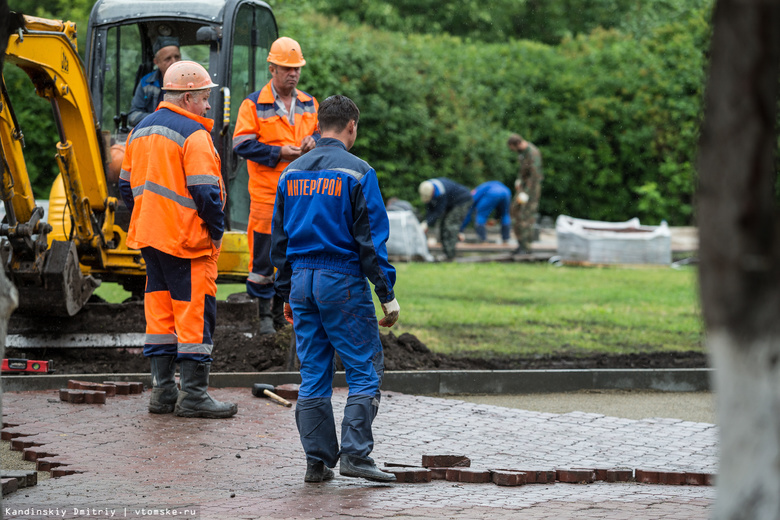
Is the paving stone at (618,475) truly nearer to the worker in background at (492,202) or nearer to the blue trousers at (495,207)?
the worker in background at (492,202)

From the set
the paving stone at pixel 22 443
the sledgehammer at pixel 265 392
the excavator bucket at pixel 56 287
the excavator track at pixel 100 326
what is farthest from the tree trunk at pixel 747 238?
the excavator track at pixel 100 326

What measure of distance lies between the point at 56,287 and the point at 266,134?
218cm

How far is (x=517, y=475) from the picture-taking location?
209 inches

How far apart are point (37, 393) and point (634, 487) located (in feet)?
15.0

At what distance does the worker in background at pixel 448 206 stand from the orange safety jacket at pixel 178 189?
13.3 meters

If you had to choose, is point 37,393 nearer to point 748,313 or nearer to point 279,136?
point 279,136

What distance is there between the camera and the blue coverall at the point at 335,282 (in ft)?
17.2

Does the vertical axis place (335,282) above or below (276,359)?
above

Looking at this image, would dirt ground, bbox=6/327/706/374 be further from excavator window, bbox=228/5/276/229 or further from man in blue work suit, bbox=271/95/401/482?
man in blue work suit, bbox=271/95/401/482

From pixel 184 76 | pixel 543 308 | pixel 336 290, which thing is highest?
pixel 184 76

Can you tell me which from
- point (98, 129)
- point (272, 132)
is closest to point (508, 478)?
point (272, 132)

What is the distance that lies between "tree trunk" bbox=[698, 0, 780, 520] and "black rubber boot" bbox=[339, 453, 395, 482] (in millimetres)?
3194

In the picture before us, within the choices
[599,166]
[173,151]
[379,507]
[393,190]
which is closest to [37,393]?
[173,151]

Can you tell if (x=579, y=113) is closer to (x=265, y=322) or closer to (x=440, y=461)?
(x=265, y=322)
